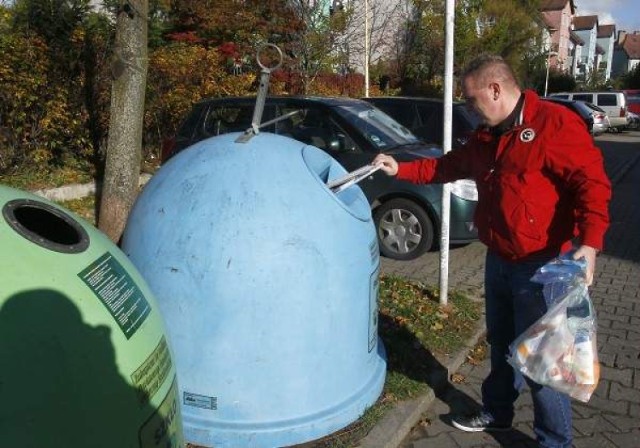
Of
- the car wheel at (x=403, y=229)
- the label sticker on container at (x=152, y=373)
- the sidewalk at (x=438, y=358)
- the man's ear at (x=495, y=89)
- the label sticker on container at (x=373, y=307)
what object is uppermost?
the man's ear at (x=495, y=89)

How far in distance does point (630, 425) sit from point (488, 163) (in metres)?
1.82

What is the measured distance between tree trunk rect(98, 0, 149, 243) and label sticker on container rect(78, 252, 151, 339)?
5061mm

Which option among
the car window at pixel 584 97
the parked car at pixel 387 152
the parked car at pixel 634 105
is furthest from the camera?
the parked car at pixel 634 105

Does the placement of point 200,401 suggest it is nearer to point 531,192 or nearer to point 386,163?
point 386,163

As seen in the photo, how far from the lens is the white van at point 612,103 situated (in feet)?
108

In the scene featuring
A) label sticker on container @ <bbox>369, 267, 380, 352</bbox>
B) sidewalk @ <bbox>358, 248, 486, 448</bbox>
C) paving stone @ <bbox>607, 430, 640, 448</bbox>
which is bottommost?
paving stone @ <bbox>607, 430, 640, 448</bbox>

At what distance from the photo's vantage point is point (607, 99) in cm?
3381

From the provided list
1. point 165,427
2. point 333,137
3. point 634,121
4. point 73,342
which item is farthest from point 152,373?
point 634,121

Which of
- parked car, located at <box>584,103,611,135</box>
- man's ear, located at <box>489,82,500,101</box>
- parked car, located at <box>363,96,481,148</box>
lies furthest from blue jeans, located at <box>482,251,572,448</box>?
parked car, located at <box>584,103,611,135</box>

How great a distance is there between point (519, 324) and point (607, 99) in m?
34.9

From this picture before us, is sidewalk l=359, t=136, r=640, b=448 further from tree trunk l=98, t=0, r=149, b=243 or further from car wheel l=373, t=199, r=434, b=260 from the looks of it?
tree trunk l=98, t=0, r=149, b=243

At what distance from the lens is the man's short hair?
2.74 metres

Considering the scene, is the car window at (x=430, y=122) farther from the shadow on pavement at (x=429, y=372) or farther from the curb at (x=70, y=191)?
the curb at (x=70, y=191)

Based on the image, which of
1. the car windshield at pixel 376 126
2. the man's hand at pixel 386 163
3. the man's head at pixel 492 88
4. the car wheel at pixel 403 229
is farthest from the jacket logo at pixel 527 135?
the car windshield at pixel 376 126
